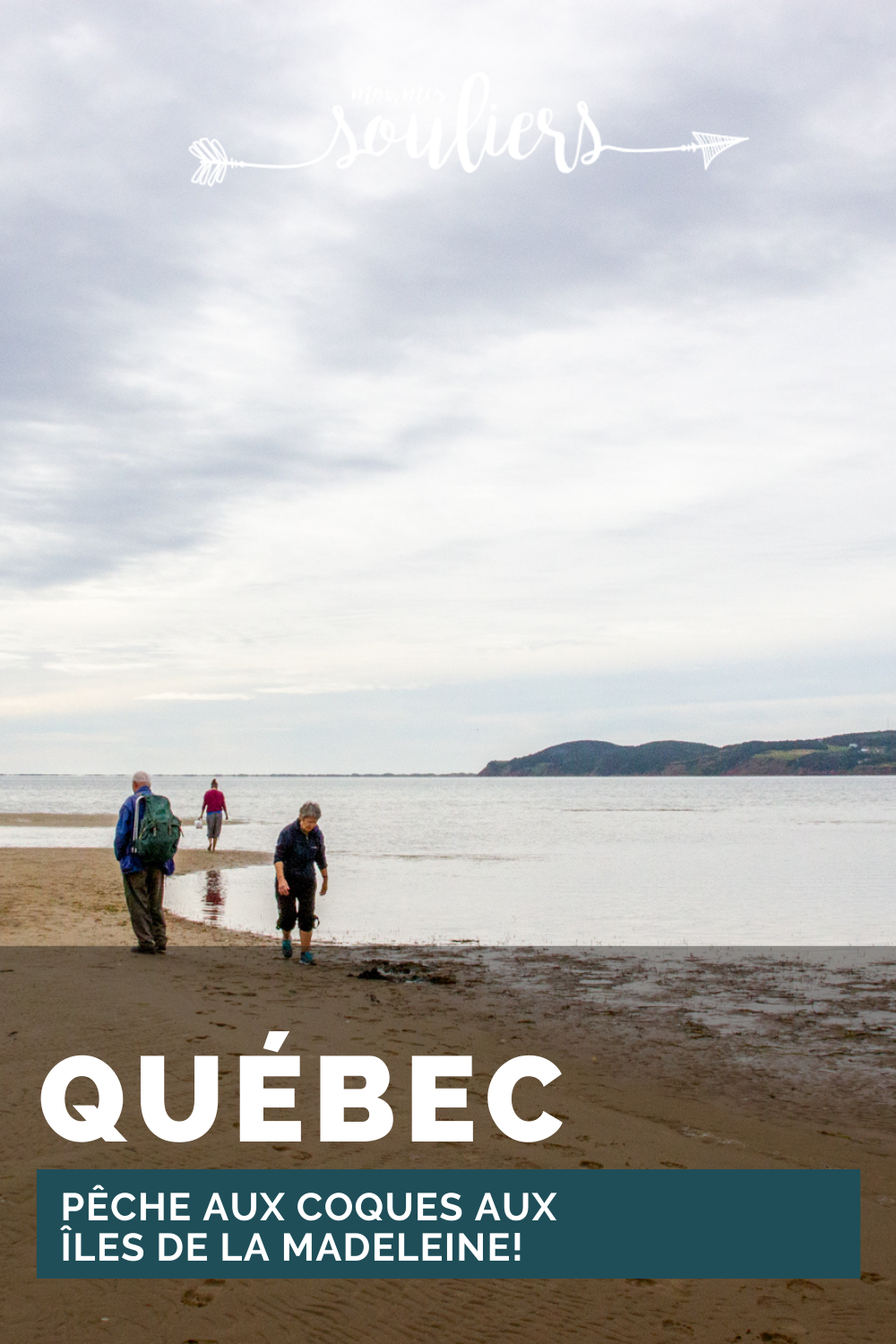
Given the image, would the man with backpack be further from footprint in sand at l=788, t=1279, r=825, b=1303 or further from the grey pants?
footprint in sand at l=788, t=1279, r=825, b=1303

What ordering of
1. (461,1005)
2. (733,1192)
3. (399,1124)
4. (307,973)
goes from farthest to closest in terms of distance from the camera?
(307,973), (461,1005), (399,1124), (733,1192)

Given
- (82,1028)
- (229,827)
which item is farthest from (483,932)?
(229,827)

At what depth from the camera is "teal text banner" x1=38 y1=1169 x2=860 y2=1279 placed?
16.1ft

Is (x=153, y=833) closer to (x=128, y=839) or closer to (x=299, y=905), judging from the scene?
(x=128, y=839)

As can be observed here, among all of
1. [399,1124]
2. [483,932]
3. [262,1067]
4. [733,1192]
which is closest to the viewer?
[733,1192]

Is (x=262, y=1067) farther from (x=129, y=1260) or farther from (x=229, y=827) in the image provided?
(x=229, y=827)

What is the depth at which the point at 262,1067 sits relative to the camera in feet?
25.5

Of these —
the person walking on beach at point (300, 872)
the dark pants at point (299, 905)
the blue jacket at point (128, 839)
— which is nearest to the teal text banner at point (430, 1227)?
the person walking on beach at point (300, 872)

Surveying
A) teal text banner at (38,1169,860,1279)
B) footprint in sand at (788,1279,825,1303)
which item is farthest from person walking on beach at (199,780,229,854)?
footprint in sand at (788,1279,825,1303)

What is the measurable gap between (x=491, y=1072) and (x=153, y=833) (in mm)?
5896

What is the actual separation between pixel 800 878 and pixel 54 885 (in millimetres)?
17834

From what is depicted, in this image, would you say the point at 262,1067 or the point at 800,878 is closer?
the point at 262,1067

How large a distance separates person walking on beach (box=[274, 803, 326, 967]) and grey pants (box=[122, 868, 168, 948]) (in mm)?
1487

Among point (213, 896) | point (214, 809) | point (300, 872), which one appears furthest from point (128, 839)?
point (214, 809)
